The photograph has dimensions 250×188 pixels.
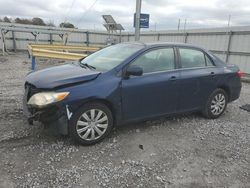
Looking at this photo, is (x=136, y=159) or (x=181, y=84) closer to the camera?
(x=136, y=159)

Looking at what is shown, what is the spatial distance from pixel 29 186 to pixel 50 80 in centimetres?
152

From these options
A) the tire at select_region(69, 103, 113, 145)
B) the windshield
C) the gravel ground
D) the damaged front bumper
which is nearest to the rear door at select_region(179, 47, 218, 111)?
the gravel ground

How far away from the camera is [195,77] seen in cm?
496

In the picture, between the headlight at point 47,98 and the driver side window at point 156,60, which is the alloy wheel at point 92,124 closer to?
the headlight at point 47,98

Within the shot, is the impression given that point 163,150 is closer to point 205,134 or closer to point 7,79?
point 205,134

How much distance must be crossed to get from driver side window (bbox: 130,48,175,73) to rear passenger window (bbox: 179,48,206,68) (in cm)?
27

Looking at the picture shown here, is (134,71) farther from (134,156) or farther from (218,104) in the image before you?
(218,104)

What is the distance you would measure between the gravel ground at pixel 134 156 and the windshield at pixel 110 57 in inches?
47.6

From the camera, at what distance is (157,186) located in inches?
121

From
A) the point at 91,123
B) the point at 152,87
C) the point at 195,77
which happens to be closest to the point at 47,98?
the point at 91,123

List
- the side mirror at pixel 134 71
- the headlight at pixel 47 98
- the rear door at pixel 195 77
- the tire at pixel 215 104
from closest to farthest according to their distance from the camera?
the headlight at pixel 47 98 → the side mirror at pixel 134 71 → the rear door at pixel 195 77 → the tire at pixel 215 104

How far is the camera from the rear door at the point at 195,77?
4.87m

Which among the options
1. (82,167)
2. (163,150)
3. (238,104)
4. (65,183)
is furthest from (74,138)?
(238,104)

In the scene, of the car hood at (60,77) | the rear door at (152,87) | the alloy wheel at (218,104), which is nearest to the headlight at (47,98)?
the car hood at (60,77)
